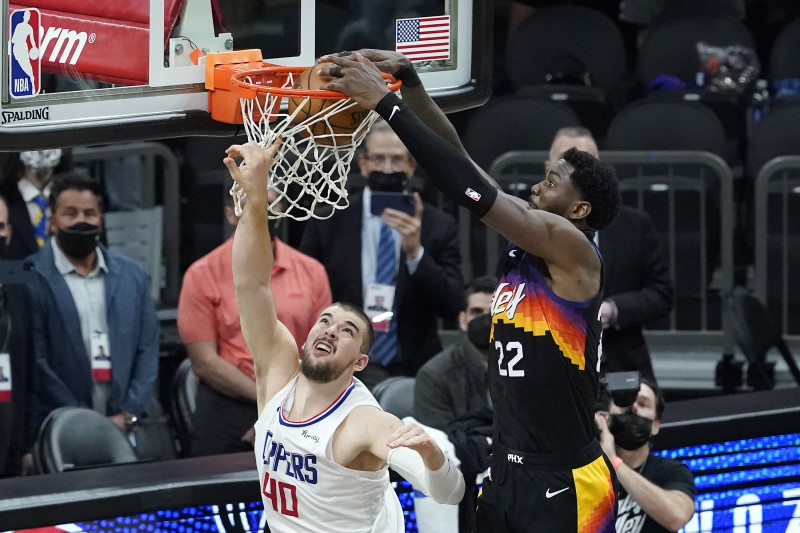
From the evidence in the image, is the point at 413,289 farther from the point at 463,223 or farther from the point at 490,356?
the point at 490,356

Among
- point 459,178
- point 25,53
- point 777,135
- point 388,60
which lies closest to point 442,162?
point 459,178

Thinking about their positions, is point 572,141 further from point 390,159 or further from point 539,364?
point 539,364

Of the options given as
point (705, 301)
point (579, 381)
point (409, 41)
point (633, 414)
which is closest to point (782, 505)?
point (633, 414)

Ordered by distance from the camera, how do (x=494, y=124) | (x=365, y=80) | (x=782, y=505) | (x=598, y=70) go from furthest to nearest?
(x=598, y=70), (x=494, y=124), (x=782, y=505), (x=365, y=80)

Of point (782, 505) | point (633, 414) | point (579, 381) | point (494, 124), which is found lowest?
point (782, 505)

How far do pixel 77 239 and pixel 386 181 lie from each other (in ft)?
5.23

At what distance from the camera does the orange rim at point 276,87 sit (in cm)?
482

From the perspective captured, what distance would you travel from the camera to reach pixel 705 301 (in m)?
8.60

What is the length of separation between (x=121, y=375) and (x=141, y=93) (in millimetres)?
2398

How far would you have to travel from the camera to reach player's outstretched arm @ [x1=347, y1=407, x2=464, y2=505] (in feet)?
15.8

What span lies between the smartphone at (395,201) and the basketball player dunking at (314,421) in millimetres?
1895

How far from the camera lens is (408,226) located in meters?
7.32

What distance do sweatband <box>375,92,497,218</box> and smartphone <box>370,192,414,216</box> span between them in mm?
2768

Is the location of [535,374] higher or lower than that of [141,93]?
lower
